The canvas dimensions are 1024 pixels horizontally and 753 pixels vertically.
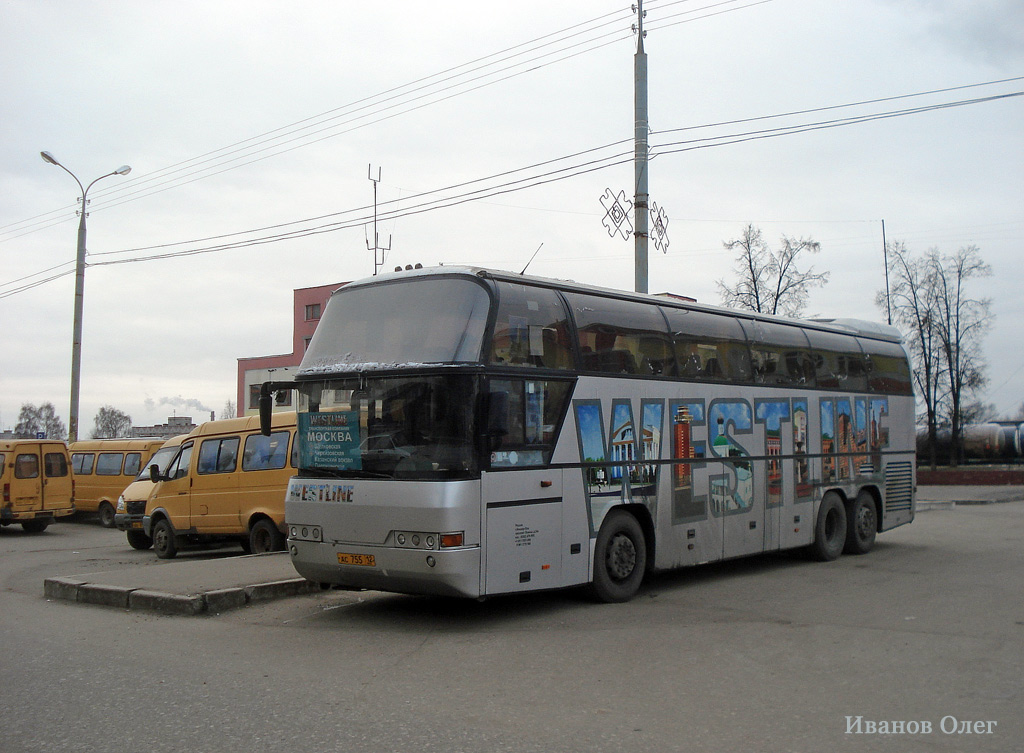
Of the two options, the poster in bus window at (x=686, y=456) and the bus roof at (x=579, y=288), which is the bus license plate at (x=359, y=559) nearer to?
the bus roof at (x=579, y=288)

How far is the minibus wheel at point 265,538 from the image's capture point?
51.6 feet

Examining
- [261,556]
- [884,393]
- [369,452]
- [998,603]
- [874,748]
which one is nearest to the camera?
[874,748]

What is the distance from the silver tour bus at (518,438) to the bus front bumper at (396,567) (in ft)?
0.06

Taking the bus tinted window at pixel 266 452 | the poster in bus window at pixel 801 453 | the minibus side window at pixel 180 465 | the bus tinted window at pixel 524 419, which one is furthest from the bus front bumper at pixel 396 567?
the minibus side window at pixel 180 465

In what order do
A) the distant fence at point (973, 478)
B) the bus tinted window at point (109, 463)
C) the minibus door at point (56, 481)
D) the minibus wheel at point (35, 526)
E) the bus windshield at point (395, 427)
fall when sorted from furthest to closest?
the distant fence at point (973, 478)
the bus tinted window at point (109, 463)
the minibus wheel at point (35, 526)
the minibus door at point (56, 481)
the bus windshield at point (395, 427)

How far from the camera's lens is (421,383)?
915 cm

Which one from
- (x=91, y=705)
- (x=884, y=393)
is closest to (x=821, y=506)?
(x=884, y=393)

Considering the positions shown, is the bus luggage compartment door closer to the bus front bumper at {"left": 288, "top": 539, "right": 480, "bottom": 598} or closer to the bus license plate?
the bus front bumper at {"left": 288, "top": 539, "right": 480, "bottom": 598}

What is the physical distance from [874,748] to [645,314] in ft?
22.2

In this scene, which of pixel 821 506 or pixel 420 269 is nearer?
pixel 420 269

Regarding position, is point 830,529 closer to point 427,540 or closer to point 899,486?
point 899,486

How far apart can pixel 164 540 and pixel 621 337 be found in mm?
10815

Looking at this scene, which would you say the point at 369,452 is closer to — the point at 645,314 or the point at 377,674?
the point at 377,674

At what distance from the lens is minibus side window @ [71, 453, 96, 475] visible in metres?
27.3
